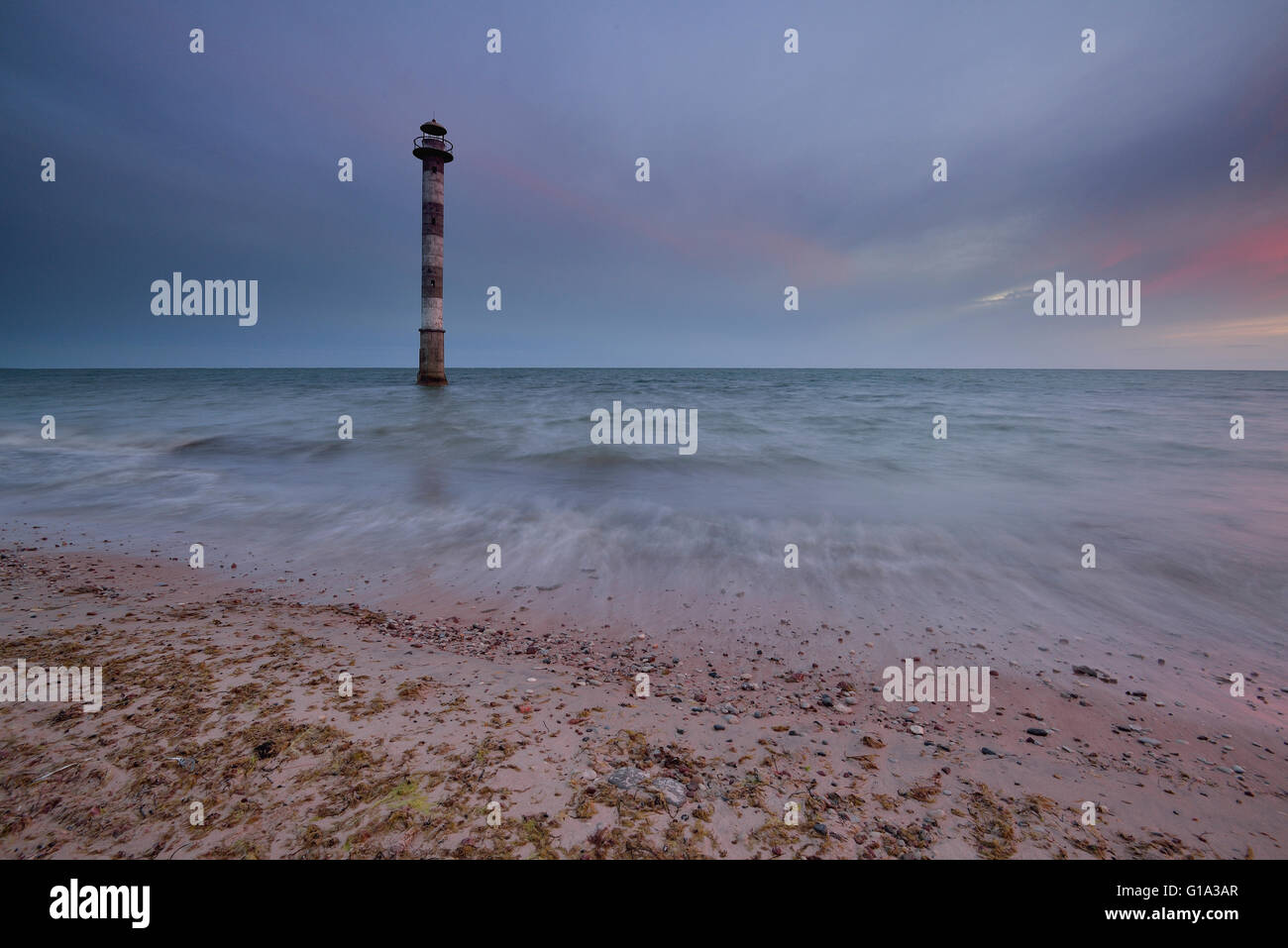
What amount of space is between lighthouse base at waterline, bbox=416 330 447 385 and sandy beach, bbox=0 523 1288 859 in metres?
31.0

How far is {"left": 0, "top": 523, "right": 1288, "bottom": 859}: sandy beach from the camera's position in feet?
7.62

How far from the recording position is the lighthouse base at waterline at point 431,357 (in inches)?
1312

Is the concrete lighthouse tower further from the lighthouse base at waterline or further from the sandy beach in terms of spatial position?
the sandy beach

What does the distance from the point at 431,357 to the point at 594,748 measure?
34.9 meters

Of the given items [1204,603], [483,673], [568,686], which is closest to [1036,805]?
[568,686]

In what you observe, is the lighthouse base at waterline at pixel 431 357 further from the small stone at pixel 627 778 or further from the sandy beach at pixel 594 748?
the small stone at pixel 627 778

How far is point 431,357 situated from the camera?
111ft

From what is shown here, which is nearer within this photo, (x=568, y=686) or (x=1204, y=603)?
(x=568, y=686)

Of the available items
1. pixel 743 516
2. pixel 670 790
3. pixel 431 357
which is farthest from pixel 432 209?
pixel 670 790

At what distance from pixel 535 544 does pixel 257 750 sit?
15.6ft

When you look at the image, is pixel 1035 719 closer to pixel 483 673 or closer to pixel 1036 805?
pixel 1036 805

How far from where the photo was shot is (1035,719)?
3.63 m

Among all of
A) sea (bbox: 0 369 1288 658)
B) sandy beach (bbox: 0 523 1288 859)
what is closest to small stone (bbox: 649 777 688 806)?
sandy beach (bbox: 0 523 1288 859)

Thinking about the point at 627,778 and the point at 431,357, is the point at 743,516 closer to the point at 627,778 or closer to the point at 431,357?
the point at 627,778
